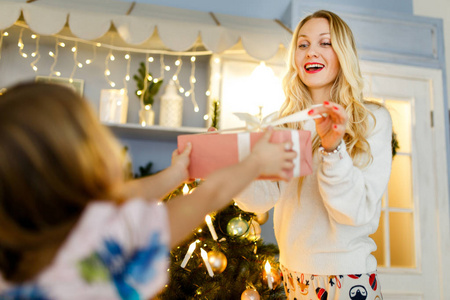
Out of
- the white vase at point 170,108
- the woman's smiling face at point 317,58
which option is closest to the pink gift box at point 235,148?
the woman's smiling face at point 317,58

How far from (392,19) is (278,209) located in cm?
183

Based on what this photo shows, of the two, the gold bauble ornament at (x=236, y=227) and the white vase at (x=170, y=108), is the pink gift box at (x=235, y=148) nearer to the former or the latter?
the gold bauble ornament at (x=236, y=227)

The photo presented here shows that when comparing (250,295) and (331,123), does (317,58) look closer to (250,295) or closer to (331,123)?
(331,123)

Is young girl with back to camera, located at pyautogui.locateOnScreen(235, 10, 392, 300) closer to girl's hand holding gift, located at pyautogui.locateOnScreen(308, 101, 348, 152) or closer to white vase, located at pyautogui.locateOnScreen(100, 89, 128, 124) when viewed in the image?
girl's hand holding gift, located at pyautogui.locateOnScreen(308, 101, 348, 152)

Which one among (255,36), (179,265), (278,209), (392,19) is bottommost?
(179,265)

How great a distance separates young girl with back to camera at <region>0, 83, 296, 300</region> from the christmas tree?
882 mm

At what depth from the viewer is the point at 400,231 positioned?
2363 mm

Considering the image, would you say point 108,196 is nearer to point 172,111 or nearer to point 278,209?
point 278,209

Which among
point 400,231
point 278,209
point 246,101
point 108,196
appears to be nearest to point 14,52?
A: point 246,101

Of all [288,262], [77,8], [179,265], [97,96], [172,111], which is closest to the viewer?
[288,262]

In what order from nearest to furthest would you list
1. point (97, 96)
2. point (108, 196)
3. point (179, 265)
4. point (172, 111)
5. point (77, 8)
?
point (108, 196) < point (179, 265) < point (77, 8) < point (172, 111) < point (97, 96)

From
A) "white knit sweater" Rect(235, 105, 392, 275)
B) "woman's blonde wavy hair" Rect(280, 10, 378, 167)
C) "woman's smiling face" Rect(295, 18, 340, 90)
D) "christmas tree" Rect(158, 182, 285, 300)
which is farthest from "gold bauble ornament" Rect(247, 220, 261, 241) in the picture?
"woman's smiling face" Rect(295, 18, 340, 90)

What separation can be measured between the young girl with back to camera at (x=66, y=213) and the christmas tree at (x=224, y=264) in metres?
0.88

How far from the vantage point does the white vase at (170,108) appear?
2.31 m
